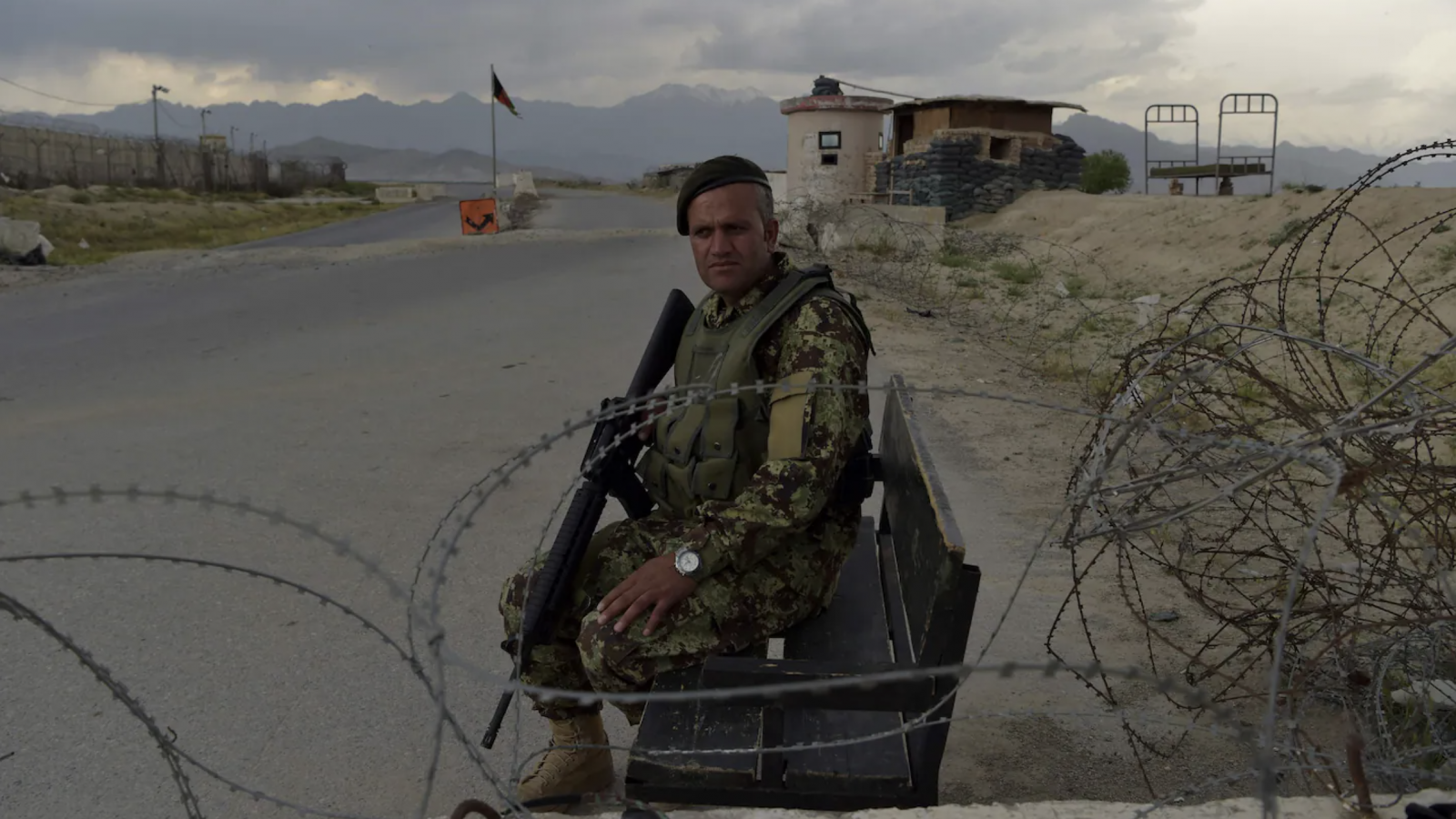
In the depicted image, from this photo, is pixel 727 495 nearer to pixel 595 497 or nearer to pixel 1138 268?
pixel 595 497

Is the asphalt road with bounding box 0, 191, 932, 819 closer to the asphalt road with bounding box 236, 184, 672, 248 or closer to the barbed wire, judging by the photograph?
the barbed wire

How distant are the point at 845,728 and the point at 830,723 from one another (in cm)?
3

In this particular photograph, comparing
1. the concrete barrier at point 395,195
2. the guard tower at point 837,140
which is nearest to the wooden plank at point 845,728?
the guard tower at point 837,140

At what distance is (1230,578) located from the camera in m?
3.17

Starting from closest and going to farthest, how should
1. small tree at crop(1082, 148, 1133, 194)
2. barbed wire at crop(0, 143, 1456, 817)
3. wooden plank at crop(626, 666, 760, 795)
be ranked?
1. barbed wire at crop(0, 143, 1456, 817)
2. wooden plank at crop(626, 666, 760, 795)
3. small tree at crop(1082, 148, 1133, 194)

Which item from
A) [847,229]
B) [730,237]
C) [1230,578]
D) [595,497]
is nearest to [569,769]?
[595,497]

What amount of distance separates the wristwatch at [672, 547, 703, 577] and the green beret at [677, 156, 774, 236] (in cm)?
80

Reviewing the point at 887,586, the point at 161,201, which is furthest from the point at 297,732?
the point at 161,201

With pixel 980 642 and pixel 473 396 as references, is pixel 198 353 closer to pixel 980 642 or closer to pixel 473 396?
pixel 473 396

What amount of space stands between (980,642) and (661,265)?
11340 mm

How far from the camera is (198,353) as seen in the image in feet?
26.6

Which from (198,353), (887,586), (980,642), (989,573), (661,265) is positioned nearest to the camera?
(887,586)

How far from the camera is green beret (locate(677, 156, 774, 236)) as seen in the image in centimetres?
242

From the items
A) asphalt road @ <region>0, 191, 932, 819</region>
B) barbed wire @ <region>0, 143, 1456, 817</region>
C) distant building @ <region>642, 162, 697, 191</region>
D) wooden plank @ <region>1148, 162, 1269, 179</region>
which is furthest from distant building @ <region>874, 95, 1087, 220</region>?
distant building @ <region>642, 162, 697, 191</region>
